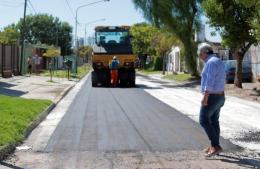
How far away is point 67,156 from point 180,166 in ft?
6.75

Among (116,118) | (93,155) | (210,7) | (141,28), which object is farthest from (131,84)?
(141,28)

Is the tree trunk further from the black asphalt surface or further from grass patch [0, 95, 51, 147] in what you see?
grass patch [0, 95, 51, 147]

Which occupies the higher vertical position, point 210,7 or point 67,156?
point 210,7

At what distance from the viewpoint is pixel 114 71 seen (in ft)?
113

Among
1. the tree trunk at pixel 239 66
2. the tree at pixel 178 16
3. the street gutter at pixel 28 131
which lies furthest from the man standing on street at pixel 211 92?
the tree at pixel 178 16

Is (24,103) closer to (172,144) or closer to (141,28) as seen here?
(172,144)

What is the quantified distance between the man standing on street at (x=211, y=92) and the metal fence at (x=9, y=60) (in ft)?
109

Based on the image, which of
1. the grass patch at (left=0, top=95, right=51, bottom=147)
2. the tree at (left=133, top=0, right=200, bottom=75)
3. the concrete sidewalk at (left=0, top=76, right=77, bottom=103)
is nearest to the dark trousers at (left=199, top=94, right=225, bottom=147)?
the grass patch at (left=0, top=95, right=51, bottom=147)

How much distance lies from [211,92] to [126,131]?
12.7ft

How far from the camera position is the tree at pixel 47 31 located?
130875mm

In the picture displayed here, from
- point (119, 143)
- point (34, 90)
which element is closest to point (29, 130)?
point (119, 143)

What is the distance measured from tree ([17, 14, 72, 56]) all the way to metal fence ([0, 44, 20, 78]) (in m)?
81.1

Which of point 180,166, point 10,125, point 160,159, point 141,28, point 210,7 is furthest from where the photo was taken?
point 141,28

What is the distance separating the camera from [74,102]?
2266 centimetres
